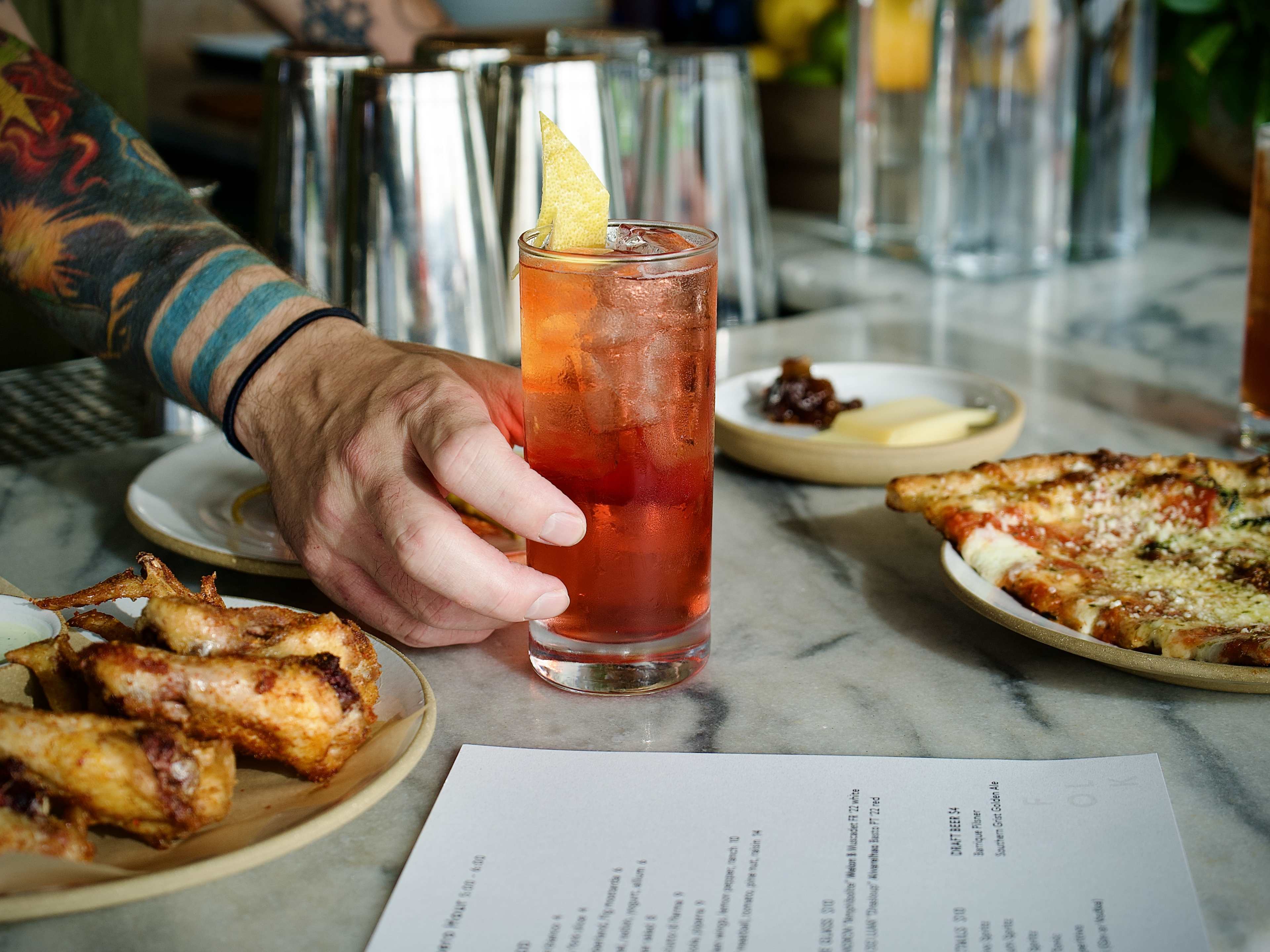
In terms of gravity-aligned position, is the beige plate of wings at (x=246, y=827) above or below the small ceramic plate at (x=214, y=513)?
below

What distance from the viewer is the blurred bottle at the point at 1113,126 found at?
90.4 inches

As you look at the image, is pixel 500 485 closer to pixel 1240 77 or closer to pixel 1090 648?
pixel 1090 648

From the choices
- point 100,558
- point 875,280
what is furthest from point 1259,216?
point 100,558

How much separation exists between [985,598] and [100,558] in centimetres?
81

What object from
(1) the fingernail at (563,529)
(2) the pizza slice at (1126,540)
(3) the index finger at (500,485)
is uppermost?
(3) the index finger at (500,485)

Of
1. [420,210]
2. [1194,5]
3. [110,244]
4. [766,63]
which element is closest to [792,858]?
[110,244]

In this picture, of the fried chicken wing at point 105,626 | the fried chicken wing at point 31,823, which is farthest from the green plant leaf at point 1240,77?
the fried chicken wing at point 31,823

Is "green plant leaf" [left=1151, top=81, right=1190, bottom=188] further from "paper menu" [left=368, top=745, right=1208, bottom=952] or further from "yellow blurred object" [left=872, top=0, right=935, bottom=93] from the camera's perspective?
"paper menu" [left=368, top=745, right=1208, bottom=952]

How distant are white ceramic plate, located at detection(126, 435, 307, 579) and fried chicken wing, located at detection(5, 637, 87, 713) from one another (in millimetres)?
282

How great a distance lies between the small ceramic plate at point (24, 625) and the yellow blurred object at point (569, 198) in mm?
426

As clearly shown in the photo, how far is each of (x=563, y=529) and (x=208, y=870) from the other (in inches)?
12.3

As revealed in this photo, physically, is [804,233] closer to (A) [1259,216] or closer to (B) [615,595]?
(A) [1259,216]

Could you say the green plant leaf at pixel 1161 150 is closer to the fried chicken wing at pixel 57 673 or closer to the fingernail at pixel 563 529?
the fingernail at pixel 563 529

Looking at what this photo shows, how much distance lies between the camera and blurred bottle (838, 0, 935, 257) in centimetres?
246
